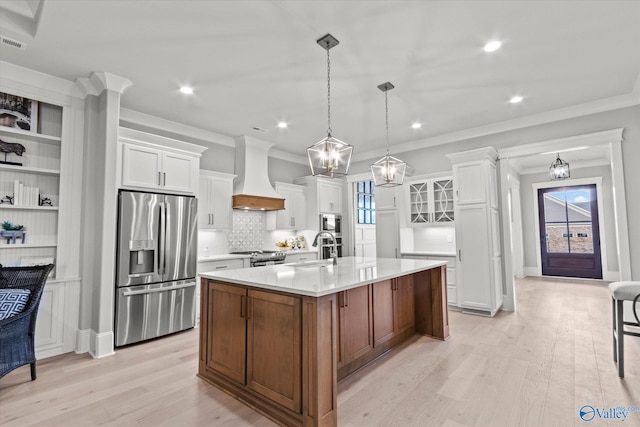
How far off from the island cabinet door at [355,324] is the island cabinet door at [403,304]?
21.6 inches

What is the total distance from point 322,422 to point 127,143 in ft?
11.6

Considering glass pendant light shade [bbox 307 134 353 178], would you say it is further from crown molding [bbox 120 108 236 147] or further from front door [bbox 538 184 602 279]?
front door [bbox 538 184 602 279]

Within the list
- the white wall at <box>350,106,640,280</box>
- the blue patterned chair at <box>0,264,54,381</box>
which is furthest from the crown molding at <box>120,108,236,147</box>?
the white wall at <box>350,106,640,280</box>

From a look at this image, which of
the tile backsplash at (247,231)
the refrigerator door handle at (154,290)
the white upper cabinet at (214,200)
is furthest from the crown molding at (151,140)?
the refrigerator door handle at (154,290)

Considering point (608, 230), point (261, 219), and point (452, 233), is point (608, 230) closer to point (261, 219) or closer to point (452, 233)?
point (452, 233)

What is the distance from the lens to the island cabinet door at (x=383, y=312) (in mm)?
3031

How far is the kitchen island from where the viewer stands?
1.94 meters

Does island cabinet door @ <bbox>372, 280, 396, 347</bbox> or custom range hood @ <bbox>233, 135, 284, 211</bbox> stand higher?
custom range hood @ <bbox>233, 135, 284, 211</bbox>

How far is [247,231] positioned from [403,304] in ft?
10.3

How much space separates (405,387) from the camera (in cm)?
248

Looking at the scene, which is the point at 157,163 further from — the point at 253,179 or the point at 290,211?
the point at 290,211

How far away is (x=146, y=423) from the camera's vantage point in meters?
2.04

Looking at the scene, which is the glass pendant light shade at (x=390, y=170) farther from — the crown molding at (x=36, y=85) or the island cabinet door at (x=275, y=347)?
the crown molding at (x=36, y=85)

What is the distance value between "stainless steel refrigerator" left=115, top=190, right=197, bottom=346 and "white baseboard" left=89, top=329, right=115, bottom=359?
5.4 inches
